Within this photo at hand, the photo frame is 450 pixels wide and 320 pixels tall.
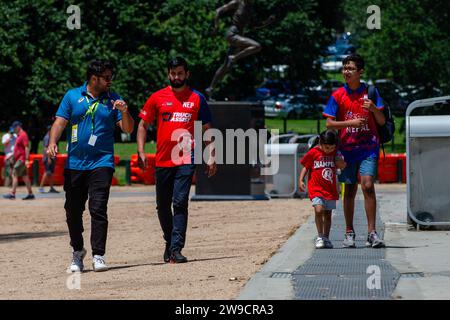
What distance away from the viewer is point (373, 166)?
11.9m

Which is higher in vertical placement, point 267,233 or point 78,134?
point 78,134

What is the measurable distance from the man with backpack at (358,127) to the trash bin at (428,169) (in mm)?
2215

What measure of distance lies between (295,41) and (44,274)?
125ft

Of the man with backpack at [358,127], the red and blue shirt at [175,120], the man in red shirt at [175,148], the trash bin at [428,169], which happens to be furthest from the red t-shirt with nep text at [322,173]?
the trash bin at [428,169]

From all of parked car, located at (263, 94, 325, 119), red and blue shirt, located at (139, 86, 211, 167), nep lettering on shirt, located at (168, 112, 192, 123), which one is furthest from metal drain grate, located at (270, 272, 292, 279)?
parked car, located at (263, 94, 325, 119)

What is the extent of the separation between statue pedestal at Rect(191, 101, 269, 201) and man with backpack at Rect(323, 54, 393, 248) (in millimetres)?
9662

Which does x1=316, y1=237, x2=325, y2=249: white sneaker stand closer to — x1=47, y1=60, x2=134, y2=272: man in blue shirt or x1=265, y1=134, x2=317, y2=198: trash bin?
x1=47, y1=60, x2=134, y2=272: man in blue shirt

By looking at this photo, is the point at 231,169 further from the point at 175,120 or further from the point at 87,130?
the point at 87,130

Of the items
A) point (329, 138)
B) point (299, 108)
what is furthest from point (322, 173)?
point (299, 108)

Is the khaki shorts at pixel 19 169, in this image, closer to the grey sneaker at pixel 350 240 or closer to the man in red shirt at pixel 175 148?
the man in red shirt at pixel 175 148

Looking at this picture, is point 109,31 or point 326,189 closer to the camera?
point 326,189
